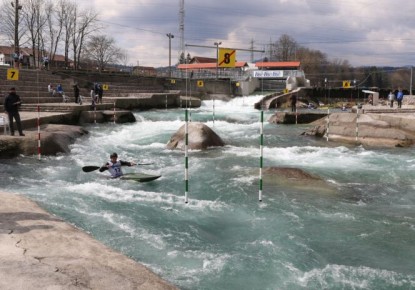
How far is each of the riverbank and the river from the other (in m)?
0.96

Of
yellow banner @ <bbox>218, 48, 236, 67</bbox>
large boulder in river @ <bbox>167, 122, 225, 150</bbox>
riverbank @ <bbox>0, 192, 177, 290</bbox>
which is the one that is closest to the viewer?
riverbank @ <bbox>0, 192, 177, 290</bbox>

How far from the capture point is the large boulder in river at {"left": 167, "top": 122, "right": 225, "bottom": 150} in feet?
51.4

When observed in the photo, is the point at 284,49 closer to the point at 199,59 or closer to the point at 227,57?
the point at 199,59

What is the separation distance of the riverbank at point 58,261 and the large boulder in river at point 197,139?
9.95 m

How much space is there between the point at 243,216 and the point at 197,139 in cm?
804

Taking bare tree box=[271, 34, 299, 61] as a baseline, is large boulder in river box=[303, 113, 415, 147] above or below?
below

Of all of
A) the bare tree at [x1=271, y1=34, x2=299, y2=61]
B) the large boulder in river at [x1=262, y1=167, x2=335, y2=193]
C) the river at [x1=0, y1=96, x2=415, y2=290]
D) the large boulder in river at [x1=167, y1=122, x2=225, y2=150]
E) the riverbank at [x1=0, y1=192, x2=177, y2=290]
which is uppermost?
the bare tree at [x1=271, y1=34, x2=299, y2=61]

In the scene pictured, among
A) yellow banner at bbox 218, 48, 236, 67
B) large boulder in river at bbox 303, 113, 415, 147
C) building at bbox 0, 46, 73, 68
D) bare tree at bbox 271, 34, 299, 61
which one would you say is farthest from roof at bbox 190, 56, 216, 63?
large boulder in river at bbox 303, 113, 415, 147

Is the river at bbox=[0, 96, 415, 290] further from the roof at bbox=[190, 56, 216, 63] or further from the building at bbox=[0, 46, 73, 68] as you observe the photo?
the roof at bbox=[190, 56, 216, 63]

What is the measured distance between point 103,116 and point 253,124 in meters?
8.76

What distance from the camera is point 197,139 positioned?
1581 centimetres

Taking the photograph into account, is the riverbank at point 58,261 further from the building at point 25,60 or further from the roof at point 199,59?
the roof at point 199,59

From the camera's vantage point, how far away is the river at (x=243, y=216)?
18.6ft

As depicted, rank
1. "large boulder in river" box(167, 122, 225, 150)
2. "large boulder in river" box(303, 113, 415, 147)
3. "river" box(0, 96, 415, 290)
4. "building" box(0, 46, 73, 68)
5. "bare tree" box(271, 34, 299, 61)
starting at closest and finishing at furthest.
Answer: "river" box(0, 96, 415, 290) → "large boulder in river" box(167, 122, 225, 150) → "large boulder in river" box(303, 113, 415, 147) → "building" box(0, 46, 73, 68) → "bare tree" box(271, 34, 299, 61)
